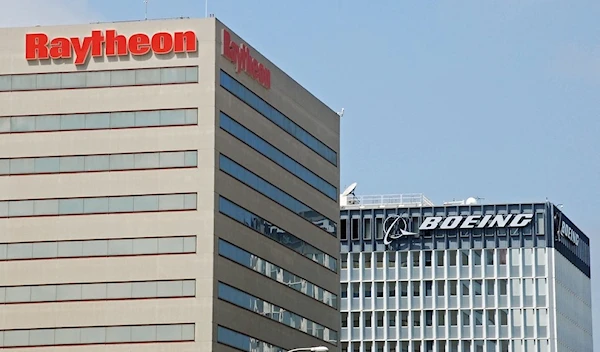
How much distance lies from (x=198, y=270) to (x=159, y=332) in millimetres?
5897

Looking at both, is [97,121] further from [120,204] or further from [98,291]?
[98,291]

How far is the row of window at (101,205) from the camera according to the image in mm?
130000

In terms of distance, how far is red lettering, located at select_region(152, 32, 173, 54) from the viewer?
132m

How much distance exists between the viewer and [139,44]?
132 m

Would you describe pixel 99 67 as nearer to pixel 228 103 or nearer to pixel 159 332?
pixel 228 103

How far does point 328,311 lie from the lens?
157 m

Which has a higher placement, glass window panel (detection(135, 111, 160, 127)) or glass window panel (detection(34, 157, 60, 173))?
glass window panel (detection(135, 111, 160, 127))

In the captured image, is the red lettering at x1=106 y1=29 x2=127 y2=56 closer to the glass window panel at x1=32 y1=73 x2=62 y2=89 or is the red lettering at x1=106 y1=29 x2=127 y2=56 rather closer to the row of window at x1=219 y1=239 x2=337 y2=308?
the glass window panel at x1=32 y1=73 x2=62 y2=89

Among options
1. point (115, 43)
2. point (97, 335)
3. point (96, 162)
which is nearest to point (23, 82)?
point (115, 43)

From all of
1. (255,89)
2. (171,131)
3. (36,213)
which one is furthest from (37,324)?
(255,89)

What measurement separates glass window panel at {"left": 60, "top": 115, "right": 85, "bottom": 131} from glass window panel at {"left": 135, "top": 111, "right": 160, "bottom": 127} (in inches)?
183

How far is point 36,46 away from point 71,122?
289 inches

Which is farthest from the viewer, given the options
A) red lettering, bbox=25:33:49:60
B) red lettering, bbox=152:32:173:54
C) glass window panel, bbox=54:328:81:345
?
red lettering, bbox=25:33:49:60

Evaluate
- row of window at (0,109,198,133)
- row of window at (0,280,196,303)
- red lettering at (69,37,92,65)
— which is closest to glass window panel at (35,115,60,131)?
row of window at (0,109,198,133)
